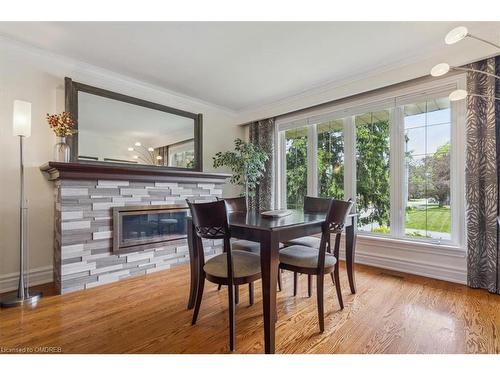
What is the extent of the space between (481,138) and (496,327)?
163 cm

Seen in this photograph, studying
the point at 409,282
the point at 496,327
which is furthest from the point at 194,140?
the point at 496,327

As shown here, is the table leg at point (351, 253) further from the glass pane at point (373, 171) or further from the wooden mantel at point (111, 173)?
the wooden mantel at point (111, 173)

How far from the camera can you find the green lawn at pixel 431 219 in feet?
8.75

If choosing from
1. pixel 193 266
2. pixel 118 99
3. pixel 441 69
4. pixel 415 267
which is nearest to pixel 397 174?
pixel 415 267

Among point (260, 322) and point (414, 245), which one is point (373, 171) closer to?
point (414, 245)

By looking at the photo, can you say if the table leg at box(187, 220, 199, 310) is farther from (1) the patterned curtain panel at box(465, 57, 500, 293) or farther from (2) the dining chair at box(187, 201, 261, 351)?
(1) the patterned curtain panel at box(465, 57, 500, 293)

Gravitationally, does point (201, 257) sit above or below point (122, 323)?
above

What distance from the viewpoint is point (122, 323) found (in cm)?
177

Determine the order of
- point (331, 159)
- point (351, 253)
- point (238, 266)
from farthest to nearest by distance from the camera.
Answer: point (331, 159)
point (351, 253)
point (238, 266)

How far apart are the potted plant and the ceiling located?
693 mm

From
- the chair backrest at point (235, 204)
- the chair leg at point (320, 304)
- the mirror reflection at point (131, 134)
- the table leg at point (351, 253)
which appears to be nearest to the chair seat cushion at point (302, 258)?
the chair leg at point (320, 304)

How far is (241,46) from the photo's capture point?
238 cm

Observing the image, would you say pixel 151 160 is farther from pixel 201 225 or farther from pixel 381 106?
pixel 381 106

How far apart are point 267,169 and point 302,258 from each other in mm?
2498
